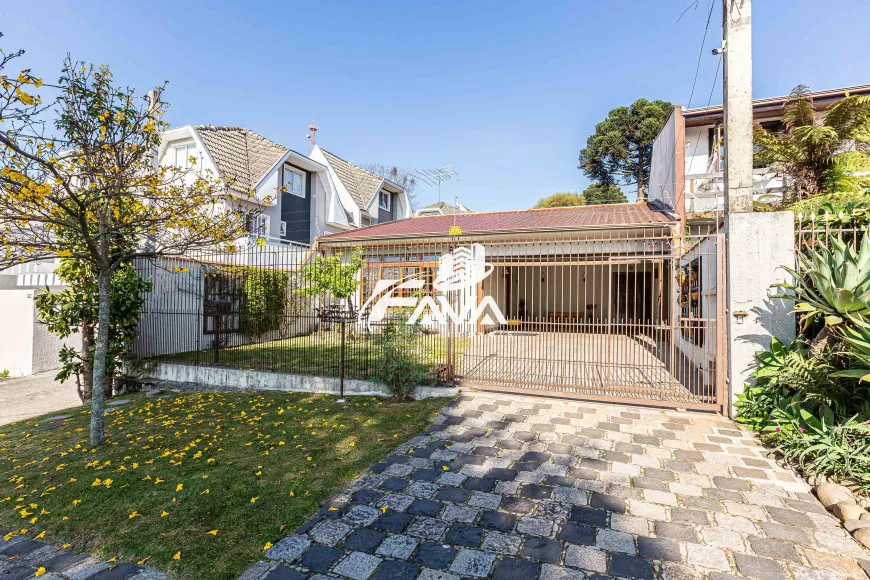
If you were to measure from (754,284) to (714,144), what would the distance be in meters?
9.94

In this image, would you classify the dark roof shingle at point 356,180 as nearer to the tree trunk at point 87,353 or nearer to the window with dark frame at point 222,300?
the window with dark frame at point 222,300

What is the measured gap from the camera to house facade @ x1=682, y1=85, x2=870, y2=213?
39.1 ft

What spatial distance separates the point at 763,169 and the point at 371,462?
14471 mm

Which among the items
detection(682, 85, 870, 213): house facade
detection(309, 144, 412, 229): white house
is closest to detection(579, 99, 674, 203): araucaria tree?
detection(682, 85, 870, 213): house facade

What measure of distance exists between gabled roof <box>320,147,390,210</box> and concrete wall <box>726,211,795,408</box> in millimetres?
19978

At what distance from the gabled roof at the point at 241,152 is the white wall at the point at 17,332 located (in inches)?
297

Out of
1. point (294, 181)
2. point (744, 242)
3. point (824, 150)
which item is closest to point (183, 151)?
point (294, 181)

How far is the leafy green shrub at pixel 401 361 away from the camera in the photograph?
6379mm

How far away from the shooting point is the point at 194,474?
394cm

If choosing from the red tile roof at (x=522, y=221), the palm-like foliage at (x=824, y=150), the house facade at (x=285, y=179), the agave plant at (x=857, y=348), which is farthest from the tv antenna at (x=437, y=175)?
the agave plant at (x=857, y=348)

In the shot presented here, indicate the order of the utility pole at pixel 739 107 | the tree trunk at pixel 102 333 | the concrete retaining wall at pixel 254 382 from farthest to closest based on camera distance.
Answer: the concrete retaining wall at pixel 254 382
the utility pole at pixel 739 107
the tree trunk at pixel 102 333

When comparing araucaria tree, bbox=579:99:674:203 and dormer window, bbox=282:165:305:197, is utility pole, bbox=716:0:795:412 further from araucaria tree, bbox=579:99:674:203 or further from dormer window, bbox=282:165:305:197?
araucaria tree, bbox=579:99:674:203

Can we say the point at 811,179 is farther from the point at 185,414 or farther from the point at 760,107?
the point at 185,414

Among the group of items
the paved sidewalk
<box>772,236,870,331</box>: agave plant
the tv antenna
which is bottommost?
the paved sidewalk
